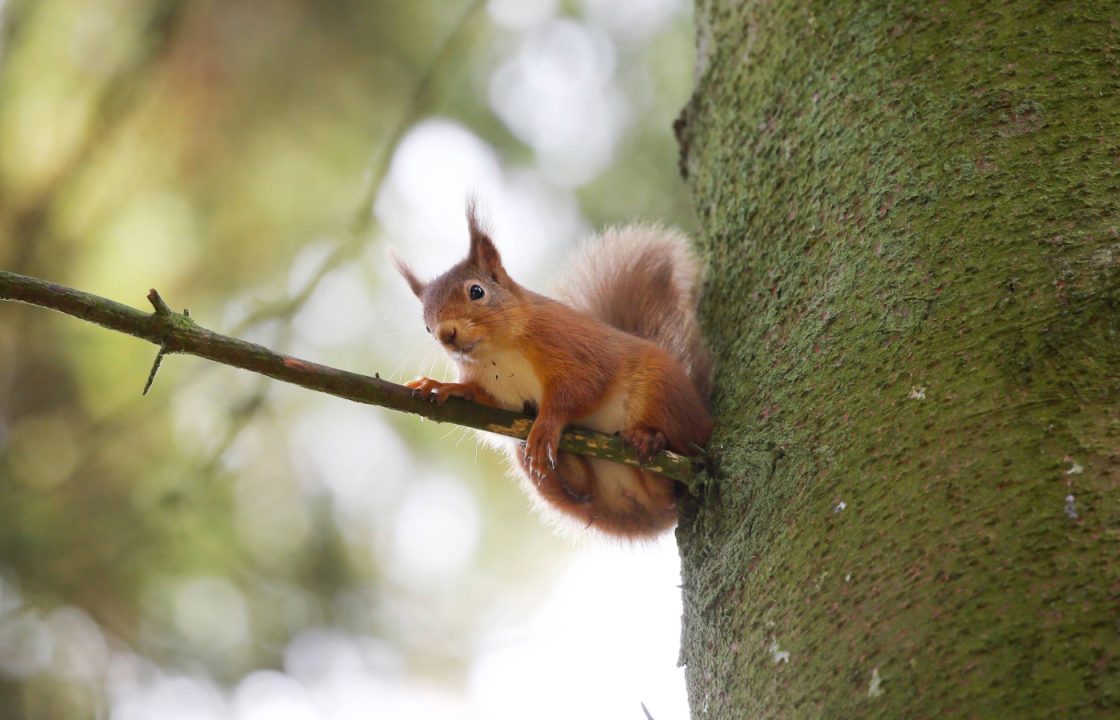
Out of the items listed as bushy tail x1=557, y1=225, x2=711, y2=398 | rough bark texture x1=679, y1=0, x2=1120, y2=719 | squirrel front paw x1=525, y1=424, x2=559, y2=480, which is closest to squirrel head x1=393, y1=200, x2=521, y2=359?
bushy tail x1=557, y1=225, x2=711, y2=398

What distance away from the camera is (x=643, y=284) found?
8.76 ft

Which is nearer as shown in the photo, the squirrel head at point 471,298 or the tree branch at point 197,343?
the tree branch at point 197,343

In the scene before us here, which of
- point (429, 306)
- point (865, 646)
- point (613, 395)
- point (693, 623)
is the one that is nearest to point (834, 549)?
point (865, 646)

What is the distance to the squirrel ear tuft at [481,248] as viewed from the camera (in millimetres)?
2729

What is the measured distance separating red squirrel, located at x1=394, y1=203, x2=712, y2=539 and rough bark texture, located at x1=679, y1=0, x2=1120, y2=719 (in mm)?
230

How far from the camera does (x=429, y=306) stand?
8.75 feet

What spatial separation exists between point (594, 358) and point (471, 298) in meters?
0.42

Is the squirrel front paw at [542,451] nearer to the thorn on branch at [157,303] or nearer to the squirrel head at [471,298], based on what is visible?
the squirrel head at [471,298]

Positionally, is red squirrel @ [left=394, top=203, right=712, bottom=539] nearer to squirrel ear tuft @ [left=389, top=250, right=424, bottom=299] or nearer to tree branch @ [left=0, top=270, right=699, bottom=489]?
squirrel ear tuft @ [left=389, top=250, right=424, bottom=299]

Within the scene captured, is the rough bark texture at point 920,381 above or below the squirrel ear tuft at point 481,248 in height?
below

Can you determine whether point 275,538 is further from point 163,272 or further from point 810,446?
point 810,446

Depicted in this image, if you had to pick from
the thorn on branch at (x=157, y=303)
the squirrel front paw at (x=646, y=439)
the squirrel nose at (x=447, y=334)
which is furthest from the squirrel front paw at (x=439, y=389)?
the thorn on branch at (x=157, y=303)

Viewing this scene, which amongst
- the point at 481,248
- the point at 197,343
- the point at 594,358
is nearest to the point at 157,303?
the point at 197,343

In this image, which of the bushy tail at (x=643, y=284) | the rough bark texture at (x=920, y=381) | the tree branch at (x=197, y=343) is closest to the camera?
the rough bark texture at (x=920, y=381)
